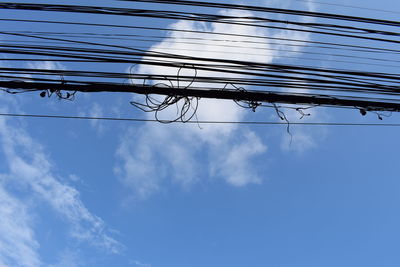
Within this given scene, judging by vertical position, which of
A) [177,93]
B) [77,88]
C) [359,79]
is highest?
[359,79]

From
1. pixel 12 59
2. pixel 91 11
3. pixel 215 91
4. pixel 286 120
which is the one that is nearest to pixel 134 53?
pixel 91 11

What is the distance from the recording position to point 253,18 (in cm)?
420

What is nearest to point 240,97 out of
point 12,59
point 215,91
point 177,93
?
point 215,91

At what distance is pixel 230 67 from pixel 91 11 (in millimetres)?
1963

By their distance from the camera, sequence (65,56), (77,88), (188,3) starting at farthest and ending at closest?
(188,3) < (65,56) < (77,88)

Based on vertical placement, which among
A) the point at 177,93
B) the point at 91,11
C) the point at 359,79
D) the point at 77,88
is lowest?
the point at 77,88

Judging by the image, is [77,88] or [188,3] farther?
[188,3]

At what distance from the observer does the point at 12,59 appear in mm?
3754

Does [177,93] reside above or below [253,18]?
below

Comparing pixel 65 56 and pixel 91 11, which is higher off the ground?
pixel 91 11

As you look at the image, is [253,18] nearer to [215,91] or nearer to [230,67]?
[230,67]

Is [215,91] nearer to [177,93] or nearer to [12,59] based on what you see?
[177,93]

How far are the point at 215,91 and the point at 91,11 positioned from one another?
1.98 meters

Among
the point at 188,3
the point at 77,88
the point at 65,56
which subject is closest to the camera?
the point at 77,88
